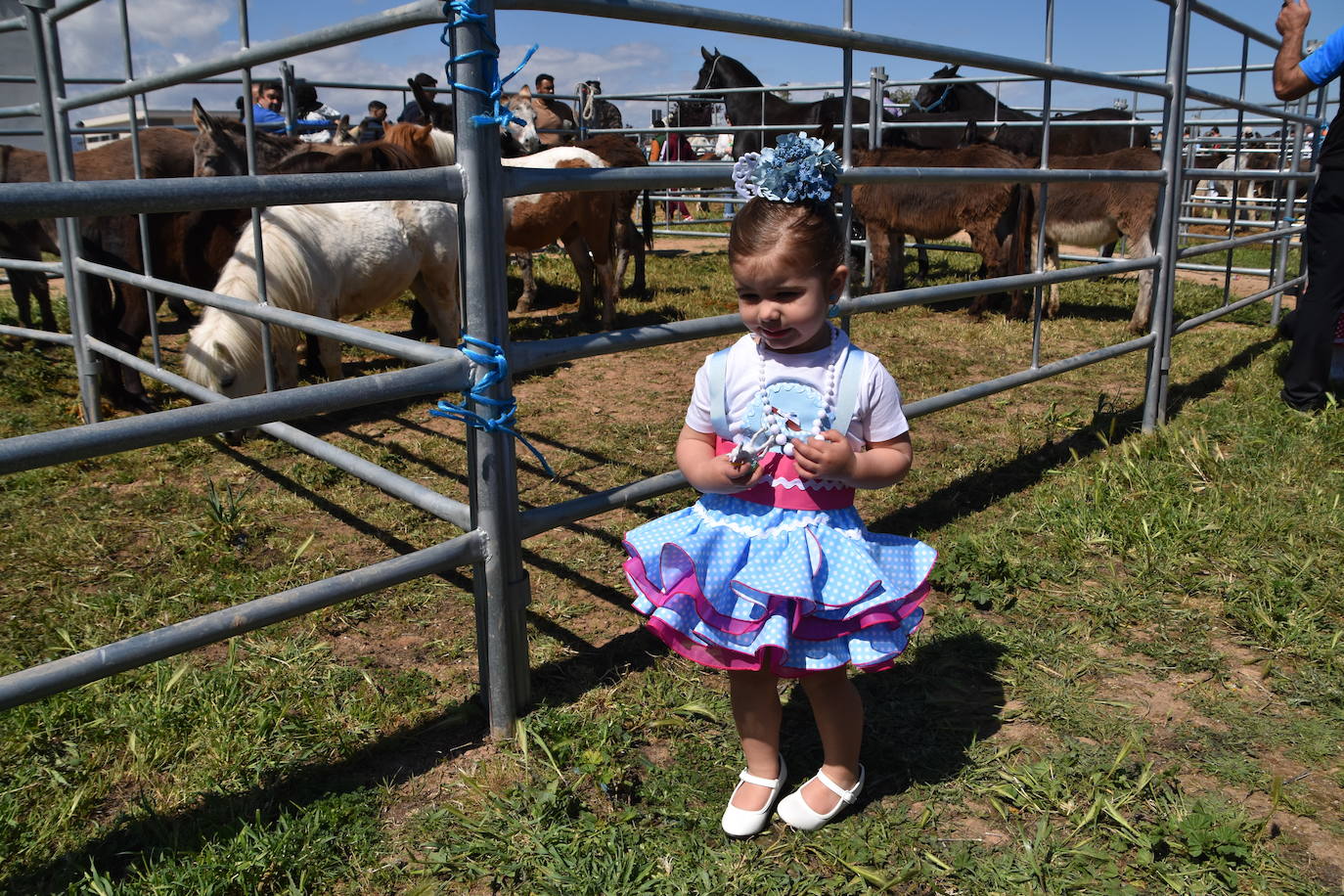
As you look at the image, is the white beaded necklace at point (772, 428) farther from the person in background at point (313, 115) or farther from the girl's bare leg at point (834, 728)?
the person in background at point (313, 115)

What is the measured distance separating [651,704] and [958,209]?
21.9ft

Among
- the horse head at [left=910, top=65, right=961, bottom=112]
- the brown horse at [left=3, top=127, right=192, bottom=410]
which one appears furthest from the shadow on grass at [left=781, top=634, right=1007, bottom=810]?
the horse head at [left=910, top=65, right=961, bottom=112]

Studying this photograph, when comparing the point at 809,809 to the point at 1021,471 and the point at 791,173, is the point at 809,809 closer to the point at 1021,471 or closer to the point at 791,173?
the point at 791,173

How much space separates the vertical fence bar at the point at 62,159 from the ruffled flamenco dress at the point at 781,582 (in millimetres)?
3307

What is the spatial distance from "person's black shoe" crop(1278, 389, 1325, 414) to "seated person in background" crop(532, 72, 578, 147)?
7953 mm

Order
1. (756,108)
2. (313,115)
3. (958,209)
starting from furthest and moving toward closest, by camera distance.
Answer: (756,108) < (313,115) < (958,209)

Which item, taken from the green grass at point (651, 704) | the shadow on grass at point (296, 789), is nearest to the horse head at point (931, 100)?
the green grass at point (651, 704)

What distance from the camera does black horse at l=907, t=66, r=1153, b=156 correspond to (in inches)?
405

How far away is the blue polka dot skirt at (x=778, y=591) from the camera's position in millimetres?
1603

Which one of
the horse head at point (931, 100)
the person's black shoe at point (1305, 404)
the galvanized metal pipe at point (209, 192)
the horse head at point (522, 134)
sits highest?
the horse head at point (931, 100)

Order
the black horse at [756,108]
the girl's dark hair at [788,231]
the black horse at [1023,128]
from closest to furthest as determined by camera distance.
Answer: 1. the girl's dark hair at [788,231]
2. the black horse at [1023,128]
3. the black horse at [756,108]

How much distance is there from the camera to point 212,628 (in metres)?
1.61

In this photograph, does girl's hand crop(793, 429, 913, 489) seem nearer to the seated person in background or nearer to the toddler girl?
the toddler girl

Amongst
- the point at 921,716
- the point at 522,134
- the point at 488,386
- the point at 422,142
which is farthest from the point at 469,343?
the point at 522,134
